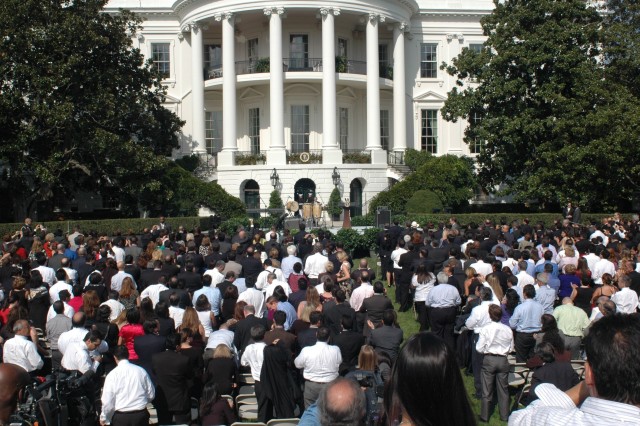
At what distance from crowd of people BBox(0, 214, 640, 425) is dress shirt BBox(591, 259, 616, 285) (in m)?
0.04

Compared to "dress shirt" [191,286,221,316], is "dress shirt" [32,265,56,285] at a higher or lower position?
higher

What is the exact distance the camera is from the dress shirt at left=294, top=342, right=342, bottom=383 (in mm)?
7719

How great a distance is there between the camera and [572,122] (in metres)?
31.1

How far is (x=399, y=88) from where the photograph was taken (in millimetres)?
42312

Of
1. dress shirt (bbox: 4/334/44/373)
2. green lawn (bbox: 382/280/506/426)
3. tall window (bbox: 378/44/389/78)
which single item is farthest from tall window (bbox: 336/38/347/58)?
dress shirt (bbox: 4/334/44/373)

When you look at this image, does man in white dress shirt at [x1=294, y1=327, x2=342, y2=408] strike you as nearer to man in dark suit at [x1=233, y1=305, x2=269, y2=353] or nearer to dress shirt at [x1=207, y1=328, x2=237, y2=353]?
man in dark suit at [x1=233, y1=305, x2=269, y2=353]

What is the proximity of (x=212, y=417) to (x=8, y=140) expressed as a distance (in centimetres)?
2652

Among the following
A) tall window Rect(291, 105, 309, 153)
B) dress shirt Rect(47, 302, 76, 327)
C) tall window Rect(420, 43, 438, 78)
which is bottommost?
dress shirt Rect(47, 302, 76, 327)

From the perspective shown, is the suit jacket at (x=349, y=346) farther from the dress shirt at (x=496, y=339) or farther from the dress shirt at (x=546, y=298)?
the dress shirt at (x=546, y=298)

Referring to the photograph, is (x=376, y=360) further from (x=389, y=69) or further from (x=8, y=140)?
(x=389, y=69)

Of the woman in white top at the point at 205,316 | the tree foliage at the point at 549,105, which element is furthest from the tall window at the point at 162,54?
the woman in white top at the point at 205,316

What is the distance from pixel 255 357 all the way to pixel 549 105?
29.2m

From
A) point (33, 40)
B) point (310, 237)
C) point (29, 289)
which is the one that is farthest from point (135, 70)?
point (29, 289)

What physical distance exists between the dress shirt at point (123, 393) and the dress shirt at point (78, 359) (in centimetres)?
124
